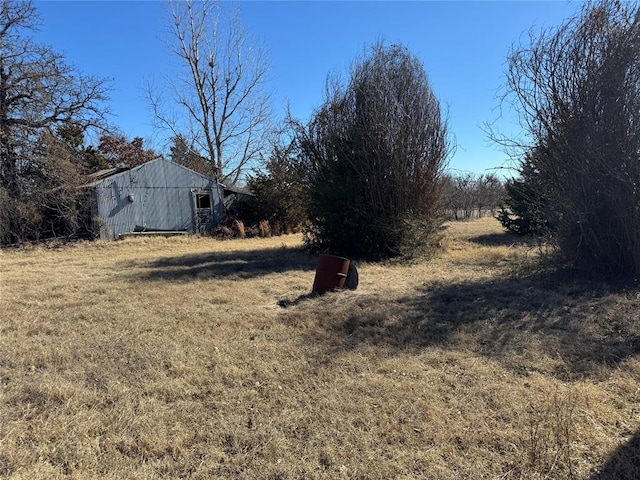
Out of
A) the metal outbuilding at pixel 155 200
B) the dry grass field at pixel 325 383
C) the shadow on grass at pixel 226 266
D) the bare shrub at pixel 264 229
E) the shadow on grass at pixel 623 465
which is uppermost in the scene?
the metal outbuilding at pixel 155 200

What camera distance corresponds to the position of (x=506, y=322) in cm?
506

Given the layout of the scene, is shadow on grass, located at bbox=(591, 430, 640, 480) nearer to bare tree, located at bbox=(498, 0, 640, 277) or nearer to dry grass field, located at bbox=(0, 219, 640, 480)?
dry grass field, located at bbox=(0, 219, 640, 480)

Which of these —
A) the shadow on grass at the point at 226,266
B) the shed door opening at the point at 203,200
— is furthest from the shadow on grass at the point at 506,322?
the shed door opening at the point at 203,200

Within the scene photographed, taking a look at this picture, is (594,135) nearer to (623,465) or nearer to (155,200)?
(623,465)

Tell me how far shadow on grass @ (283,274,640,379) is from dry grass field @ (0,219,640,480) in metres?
0.03

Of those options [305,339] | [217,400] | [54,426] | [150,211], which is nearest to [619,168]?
[305,339]

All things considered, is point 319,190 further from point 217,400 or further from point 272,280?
point 217,400

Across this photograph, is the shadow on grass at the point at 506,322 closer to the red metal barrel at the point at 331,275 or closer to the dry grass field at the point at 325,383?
the dry grass field at the point at 325,383

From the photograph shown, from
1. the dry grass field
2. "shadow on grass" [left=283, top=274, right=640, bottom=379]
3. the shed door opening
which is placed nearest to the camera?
the dry grass field

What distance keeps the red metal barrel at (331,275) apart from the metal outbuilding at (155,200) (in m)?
15.3

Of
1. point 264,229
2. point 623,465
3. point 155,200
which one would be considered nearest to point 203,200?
point 155,200

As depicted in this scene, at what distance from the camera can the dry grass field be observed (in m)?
2.50

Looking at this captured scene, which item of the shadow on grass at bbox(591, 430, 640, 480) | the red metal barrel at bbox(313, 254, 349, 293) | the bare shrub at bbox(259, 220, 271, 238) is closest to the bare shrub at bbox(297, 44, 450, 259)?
the red metal barrel at bbox(313, 254, 349, 293)

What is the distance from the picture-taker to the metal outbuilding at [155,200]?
752 inches
